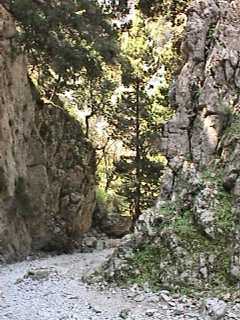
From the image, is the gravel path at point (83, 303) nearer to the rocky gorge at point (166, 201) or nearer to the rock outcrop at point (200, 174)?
the rocky gorge at point (166, 201)

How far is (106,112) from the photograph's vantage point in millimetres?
27312

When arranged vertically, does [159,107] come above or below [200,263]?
above

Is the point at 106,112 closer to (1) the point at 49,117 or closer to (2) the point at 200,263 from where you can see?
(1) the point at 49,117

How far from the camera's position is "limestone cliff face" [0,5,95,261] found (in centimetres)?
1778

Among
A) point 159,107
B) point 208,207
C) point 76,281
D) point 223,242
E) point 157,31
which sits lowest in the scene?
point 76,281

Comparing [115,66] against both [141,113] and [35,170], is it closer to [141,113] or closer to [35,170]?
[141,113]

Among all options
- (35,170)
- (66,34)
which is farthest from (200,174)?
(35,170)

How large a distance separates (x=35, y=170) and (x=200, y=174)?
10153 millimetres

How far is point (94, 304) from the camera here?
9.80m

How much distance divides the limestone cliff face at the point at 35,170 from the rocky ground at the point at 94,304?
585 centimetres

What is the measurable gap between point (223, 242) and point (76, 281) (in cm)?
407

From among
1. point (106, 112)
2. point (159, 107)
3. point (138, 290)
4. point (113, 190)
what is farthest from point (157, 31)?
point (138, 290)

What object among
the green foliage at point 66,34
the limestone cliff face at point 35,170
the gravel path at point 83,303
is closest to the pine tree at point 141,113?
the limestone cliff face at point 35,170

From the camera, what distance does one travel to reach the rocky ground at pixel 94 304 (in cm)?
875
